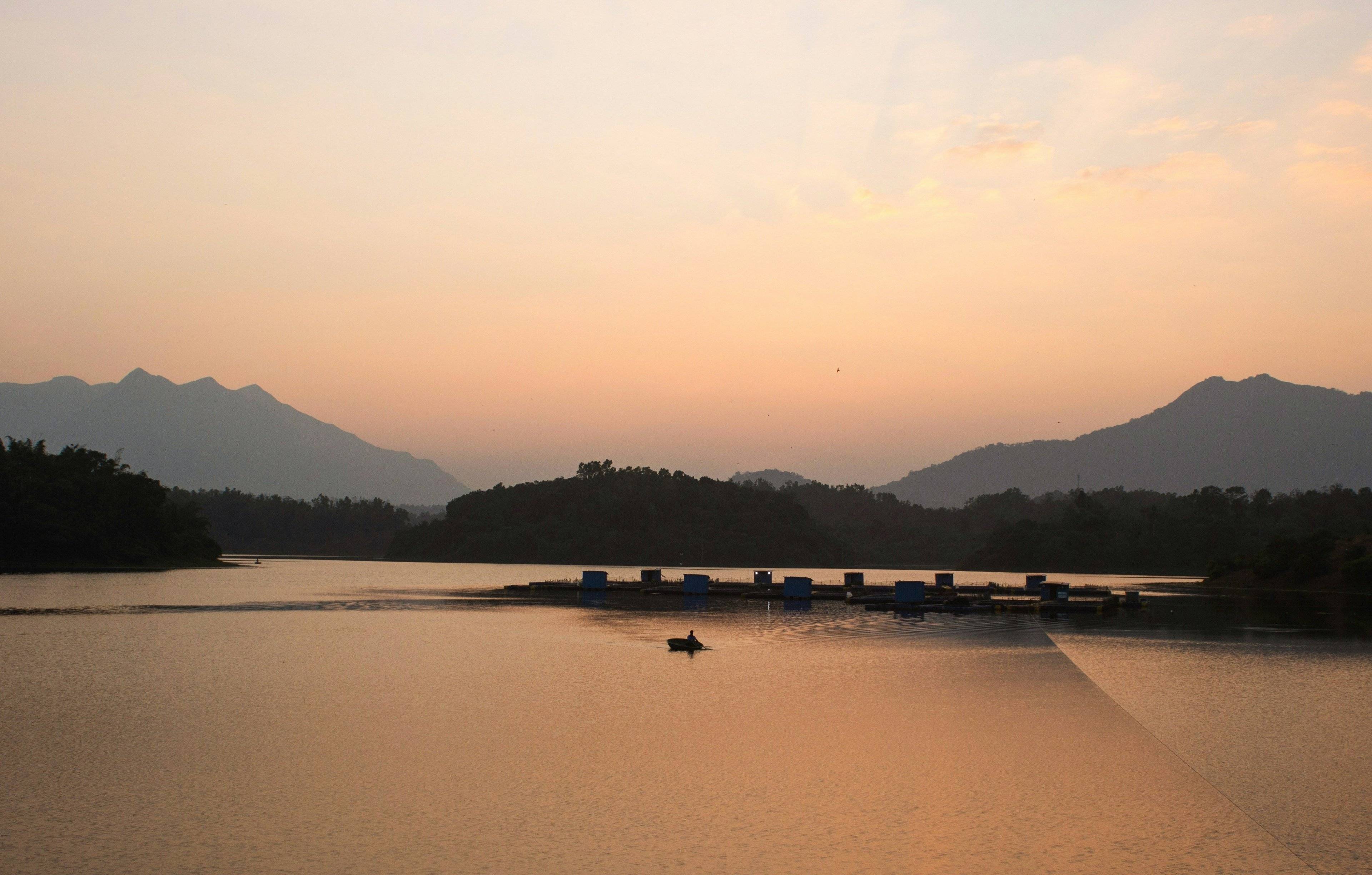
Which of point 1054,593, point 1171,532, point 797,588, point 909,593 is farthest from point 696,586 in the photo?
point 1171,532

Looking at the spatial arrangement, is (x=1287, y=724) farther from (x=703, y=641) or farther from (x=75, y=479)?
(x=75, y=479)

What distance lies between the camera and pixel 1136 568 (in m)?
180

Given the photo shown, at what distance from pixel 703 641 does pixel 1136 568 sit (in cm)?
15729

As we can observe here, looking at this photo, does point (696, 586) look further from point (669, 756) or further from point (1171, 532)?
point (1171, 532)

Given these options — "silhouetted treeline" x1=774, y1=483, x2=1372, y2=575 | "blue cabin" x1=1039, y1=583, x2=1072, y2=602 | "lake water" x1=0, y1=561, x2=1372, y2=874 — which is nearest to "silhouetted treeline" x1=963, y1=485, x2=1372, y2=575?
"silhouetted treeline" x1=774, y1=483, x2=1372, y2=575

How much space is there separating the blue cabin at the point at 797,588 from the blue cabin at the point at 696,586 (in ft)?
21.3

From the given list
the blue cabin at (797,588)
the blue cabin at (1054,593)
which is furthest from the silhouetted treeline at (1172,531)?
the blue cabin at (797,588)

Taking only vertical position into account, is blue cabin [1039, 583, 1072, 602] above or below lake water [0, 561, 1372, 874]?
above

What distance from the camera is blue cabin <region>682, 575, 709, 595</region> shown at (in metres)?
84.9

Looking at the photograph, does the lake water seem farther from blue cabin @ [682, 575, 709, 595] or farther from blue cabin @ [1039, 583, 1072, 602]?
blue cabin @ [682, 575, 709, 595]

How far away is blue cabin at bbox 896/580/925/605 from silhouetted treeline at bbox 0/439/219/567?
7984 cm

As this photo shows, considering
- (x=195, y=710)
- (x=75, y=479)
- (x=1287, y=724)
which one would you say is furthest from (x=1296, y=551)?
(x=75, y=479)

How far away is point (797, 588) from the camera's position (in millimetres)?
81812

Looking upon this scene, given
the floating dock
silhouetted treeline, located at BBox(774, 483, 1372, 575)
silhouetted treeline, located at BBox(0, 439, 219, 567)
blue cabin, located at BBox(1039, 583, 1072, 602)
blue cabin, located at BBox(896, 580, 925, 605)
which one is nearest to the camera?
the floating dock
